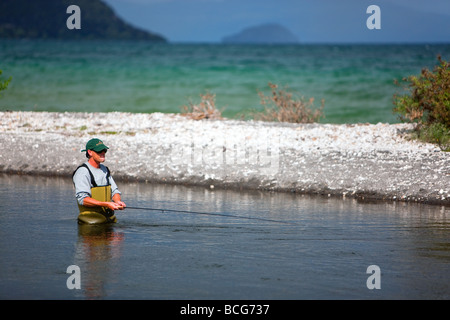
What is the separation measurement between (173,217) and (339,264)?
9.34 ft

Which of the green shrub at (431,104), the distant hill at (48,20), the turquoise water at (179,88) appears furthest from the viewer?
the distant hill at (48,20)

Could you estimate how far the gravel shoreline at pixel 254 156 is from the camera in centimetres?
1118

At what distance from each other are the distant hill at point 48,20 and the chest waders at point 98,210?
130557 mm

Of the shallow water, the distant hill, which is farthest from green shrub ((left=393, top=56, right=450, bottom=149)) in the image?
the distant hill

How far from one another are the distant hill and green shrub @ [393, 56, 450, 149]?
126160 mm

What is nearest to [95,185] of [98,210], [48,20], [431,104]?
[98,210]

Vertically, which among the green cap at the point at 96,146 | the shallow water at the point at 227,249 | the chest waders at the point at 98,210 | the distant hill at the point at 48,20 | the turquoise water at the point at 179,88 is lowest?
the shallow water at the point at 227,249

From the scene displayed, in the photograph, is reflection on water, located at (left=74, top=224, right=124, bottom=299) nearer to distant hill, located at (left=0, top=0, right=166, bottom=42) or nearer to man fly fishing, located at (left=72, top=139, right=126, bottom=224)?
man fly fishing, located at (left=72, top=139, right=126, bottom=224)

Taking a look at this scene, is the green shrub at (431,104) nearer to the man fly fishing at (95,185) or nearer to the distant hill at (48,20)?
the man fly fishing at (95,185)

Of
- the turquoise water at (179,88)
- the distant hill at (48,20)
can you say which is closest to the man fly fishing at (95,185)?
the turquoise water at (179,88)

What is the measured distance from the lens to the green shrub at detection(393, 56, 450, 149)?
44.9ft

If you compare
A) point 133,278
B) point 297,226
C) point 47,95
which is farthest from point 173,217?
point 47,95

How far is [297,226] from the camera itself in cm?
887

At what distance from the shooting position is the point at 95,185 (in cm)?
816
